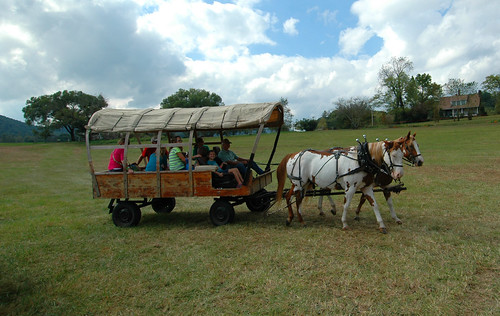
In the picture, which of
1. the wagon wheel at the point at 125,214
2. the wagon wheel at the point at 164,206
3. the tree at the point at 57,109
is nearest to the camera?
the wagon wheel at the point at 125,214

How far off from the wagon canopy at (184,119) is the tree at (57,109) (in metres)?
56.7

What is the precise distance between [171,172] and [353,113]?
6363 centimetres

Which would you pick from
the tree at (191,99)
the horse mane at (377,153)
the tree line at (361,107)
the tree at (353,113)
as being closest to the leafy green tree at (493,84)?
the tree line at (361,107)

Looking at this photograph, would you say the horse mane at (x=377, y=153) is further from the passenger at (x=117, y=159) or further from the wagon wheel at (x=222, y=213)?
the passenger at (x=117, y=159)

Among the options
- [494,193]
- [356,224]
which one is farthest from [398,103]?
[356,224]

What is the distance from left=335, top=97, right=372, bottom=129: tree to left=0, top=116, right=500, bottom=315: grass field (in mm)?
58450

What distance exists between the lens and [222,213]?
6883 millimetres

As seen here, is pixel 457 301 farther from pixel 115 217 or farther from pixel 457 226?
pixel 115 217

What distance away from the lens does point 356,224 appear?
6.53 meters

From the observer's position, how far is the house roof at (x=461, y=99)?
67.5m

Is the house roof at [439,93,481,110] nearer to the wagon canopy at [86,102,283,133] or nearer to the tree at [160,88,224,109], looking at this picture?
the tree at [160,88,224,109]

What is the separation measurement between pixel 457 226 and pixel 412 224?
2.63ft

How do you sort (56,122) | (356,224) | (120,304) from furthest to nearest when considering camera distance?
(56,122) < (356,224) < (120,304)

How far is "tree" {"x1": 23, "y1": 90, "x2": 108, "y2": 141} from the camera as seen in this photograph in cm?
5737
